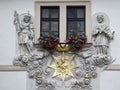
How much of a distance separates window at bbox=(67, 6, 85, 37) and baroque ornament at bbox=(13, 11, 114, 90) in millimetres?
378

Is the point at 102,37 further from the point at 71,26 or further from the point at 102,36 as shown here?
the point at 71,26

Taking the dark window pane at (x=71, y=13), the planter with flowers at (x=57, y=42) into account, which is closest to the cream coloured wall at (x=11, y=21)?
the dark window pane at (x=71, y=13)

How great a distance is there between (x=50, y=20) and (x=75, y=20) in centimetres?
80

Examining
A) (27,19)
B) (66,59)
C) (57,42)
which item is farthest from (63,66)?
(27,19)

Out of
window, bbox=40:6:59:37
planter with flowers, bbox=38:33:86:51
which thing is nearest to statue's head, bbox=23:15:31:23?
window, bbox=40:6:59:37

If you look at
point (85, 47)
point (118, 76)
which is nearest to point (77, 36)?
point (85, 47)

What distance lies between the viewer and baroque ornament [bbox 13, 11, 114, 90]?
19.5m

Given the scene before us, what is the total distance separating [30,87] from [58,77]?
0.92 m

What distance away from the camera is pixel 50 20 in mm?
20156

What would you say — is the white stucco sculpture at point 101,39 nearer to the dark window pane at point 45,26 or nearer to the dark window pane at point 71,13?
the dark window pane at point 71,13

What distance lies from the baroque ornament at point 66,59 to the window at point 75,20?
1.24ft

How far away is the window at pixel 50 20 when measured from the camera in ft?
65.9

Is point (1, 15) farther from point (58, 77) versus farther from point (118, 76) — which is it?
point (118, 76)

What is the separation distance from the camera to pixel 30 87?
19.5 meters
